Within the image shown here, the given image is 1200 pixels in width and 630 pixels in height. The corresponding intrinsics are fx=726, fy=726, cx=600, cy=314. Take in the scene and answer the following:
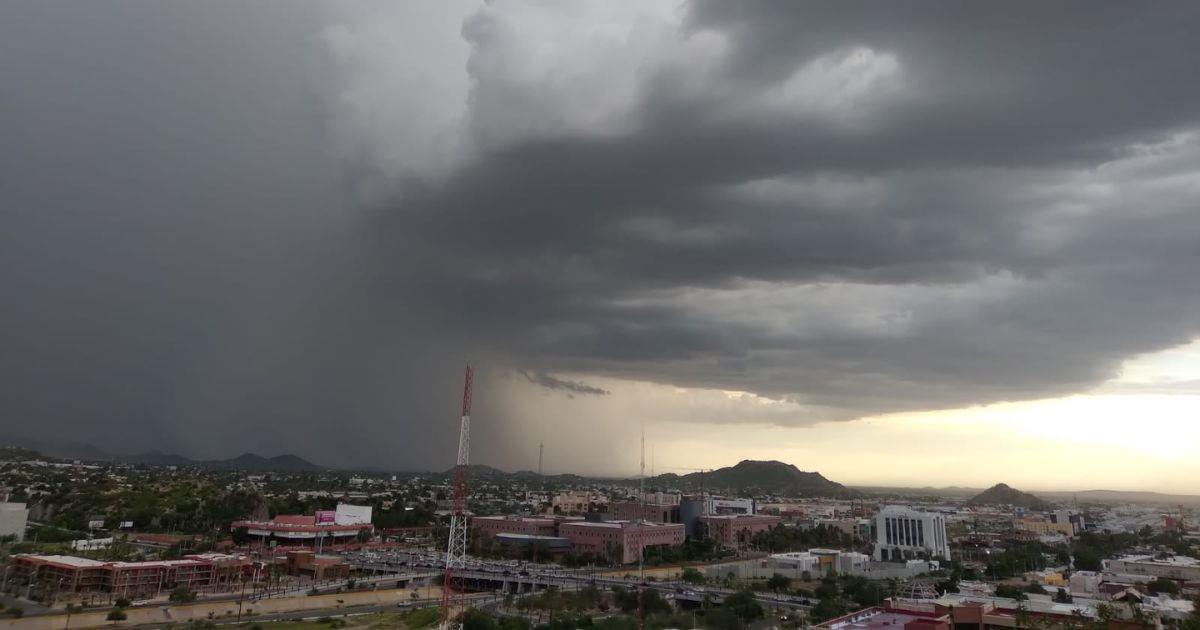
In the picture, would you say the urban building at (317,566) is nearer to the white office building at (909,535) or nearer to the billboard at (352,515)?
the billboard at (352,515)

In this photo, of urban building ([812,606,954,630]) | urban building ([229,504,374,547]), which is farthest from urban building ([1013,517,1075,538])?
urban building ([229,504,374,547])

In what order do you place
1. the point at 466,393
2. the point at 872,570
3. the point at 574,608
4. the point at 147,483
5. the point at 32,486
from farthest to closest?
the point at 147,483
the point at 32,486
the point at 872,570
the point at 574,608
the point at 466,393

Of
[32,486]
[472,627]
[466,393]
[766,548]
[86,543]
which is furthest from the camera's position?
[32,486]

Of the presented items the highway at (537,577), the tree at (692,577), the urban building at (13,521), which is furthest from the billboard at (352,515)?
the tree at (692,577)

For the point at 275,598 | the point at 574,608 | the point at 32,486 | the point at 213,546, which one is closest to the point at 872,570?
the point at 574,608

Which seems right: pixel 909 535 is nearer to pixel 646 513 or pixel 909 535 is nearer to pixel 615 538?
pixel 646 513

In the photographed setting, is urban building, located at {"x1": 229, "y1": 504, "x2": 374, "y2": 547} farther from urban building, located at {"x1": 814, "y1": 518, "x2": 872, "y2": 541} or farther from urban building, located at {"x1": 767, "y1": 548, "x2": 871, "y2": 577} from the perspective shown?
urban building, located at {"x1": 814, "y1": 518, "x2": 872, "y2": 541}

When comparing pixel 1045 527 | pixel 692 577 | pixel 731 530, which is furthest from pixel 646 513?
pixel 1045 527

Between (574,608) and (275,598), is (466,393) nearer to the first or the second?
(574,608)
